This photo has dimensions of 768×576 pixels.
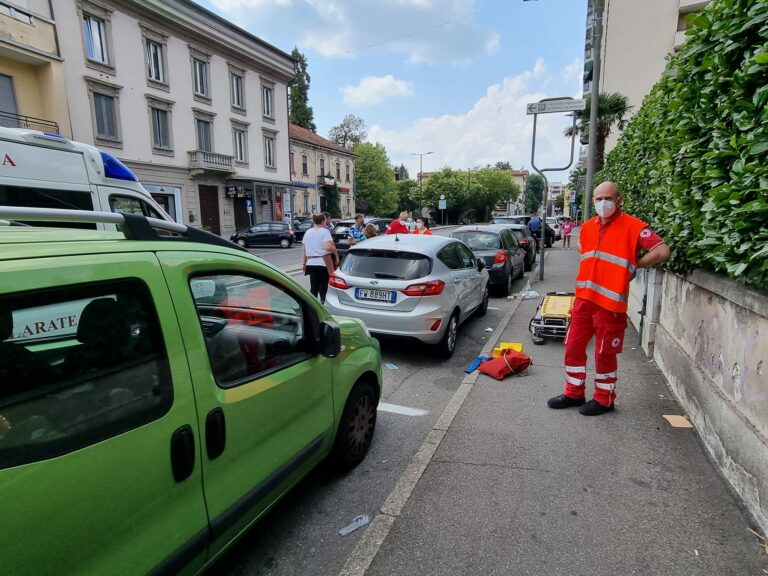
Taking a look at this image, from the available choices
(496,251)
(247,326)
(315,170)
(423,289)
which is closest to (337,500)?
(247,326)

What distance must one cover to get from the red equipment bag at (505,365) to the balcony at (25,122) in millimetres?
21197

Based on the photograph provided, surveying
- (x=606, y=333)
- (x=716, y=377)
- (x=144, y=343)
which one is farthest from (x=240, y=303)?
(x=716, y=377)

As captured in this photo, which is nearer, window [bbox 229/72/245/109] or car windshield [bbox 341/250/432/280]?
car windshield [bbox 341/250/432/280]

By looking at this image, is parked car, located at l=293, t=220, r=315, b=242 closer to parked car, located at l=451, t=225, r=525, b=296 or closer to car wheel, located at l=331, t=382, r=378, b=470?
parked car, located at l=451, t=225, r=525, b=296

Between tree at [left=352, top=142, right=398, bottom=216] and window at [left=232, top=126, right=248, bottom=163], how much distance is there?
28813 millimetres

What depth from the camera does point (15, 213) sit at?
5.02ft

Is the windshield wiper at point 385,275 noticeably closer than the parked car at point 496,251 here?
Yes

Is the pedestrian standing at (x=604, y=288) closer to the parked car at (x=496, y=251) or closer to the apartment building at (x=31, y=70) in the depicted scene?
the parked car at (x=496, y=251)

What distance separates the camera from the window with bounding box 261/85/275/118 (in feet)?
109

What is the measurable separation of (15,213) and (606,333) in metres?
3.99

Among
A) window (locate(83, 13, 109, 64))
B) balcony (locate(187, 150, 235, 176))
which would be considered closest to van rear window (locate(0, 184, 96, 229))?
window (locate(83, 13, 109, 64))

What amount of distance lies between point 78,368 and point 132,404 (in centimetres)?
22

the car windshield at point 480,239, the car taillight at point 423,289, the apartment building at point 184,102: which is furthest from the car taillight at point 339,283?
the apartment building at point 184,102

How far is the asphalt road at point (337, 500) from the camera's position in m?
2.39
